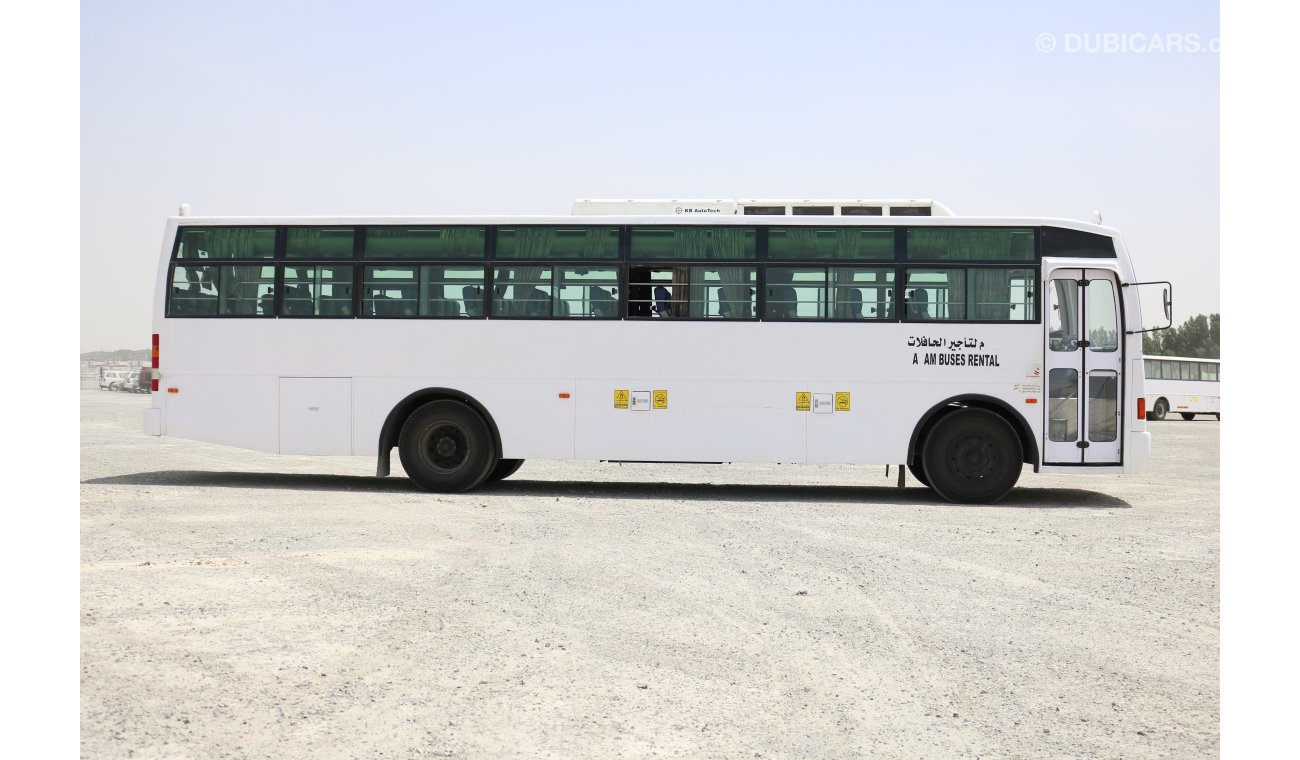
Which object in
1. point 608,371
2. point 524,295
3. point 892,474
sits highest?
point 524,295

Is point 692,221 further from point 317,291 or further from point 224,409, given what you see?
point 224,409

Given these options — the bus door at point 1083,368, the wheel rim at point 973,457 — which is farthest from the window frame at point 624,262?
the wheel rim at point 973,457

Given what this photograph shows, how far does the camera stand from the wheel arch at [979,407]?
43.8 feet

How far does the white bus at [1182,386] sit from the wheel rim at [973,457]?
35357 mm

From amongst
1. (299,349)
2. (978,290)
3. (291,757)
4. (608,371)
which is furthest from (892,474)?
(291,757)

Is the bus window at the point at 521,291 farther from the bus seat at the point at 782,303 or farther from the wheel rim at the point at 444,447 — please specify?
the bus seat at the point at 782,303

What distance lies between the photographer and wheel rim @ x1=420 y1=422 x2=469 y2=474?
14039mm

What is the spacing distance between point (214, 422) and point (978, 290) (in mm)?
9737

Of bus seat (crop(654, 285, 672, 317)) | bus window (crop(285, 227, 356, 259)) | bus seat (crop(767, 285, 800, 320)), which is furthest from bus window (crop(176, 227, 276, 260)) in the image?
bus seat (crop(767, 285, 800, 320))

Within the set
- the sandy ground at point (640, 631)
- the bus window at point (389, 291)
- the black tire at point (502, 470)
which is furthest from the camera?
the black tire at point (502, 470)

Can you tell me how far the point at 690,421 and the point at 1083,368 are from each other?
15.5 ft

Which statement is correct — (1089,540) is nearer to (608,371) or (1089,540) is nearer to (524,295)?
(608,371)

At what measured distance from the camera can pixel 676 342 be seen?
13812 millimetres

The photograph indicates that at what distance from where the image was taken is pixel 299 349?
567 inches
